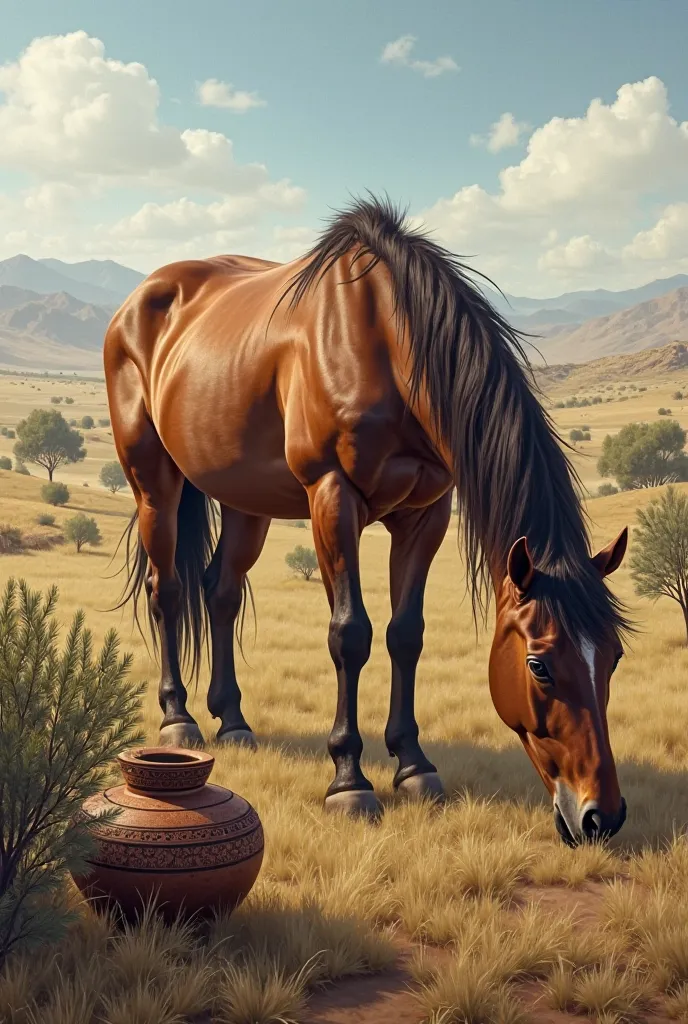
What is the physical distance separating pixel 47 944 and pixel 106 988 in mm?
301

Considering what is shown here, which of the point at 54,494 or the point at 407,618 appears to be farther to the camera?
the point at 54,494

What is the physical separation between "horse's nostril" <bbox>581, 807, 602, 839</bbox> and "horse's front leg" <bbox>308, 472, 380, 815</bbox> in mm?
1405

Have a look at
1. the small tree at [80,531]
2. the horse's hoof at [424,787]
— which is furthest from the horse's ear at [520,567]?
the small tree at [80,531]

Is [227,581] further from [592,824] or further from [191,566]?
[592,824]

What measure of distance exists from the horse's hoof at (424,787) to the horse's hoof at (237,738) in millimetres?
1475

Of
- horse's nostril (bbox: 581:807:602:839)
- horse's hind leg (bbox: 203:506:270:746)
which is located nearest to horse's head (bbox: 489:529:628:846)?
horse's nostril (bbox: 581:807:602:839)

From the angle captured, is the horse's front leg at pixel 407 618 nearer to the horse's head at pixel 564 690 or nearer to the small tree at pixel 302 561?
the horse's head at pixel 564 690

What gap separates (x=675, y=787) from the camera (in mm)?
5844

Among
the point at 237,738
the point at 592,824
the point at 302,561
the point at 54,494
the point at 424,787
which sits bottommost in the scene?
the point at 302,561

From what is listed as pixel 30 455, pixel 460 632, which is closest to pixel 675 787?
pixel 460 632

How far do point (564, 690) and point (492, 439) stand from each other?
4.07ft

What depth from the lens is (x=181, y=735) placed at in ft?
22.2

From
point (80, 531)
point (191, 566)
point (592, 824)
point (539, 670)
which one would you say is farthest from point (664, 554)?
point (80, 531)

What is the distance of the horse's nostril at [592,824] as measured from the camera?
3.94m
